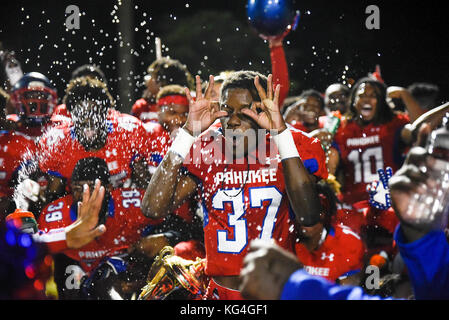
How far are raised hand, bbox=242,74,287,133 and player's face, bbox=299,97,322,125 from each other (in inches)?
141

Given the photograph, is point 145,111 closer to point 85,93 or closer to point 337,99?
point 85,93

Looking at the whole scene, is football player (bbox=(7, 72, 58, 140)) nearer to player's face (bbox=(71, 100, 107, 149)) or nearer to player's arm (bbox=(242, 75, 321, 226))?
player's face (bbox=(71, 100, 107, 149))

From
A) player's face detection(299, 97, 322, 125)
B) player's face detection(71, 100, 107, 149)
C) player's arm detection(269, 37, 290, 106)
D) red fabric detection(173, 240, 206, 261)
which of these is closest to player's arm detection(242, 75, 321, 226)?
red fabric detection(173, 240, 206, 261)

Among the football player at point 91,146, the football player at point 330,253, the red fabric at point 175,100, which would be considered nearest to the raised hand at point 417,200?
the football player at point 330,253

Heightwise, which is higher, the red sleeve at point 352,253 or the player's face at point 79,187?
the player's face at point 79,187

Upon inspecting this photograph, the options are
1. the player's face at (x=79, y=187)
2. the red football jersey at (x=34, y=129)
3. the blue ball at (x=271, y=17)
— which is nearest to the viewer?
the player's face at (x=79, y=187)

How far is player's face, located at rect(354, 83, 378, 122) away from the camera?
5.39 m

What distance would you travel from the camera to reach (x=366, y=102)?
5441 millimetres

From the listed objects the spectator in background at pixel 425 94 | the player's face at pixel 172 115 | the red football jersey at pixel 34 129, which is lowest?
the red football jersey at pixel 34 129

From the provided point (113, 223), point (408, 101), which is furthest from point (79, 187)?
point (408, 101)

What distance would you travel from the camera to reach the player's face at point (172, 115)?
512cm

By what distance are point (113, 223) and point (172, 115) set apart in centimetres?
132

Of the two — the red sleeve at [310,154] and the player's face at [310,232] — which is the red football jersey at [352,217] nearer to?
the player's face at [310,232]

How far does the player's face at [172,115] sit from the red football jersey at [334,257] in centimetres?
190
